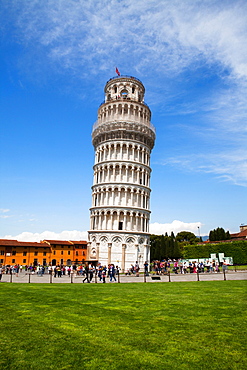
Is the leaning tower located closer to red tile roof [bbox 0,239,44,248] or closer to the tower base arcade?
the tower base arcade

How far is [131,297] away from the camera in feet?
52.3

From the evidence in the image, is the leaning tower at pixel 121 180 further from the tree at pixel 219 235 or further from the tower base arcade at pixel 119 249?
the tree at pixel 219 235

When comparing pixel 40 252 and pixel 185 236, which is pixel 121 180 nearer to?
pixel 40 252

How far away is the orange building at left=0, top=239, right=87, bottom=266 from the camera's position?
78.8 metres

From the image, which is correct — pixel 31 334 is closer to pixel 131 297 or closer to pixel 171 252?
pixel 131 297

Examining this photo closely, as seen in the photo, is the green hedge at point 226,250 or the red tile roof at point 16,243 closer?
the green hedge at point 226,250

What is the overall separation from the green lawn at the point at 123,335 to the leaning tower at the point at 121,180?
1557 inches

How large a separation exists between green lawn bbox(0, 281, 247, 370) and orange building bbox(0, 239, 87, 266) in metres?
63.3

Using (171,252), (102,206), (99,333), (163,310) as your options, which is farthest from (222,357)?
(171,252)

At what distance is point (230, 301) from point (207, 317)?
3.88 m

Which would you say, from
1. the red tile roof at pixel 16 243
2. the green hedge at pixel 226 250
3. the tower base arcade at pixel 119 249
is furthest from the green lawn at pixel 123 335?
the red tile roof at pixel 16 243

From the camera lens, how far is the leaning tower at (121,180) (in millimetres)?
53250

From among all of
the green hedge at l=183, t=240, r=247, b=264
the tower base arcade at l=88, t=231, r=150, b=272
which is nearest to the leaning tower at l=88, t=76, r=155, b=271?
the tower base arcade at l=88, t=231, r=150, b=272

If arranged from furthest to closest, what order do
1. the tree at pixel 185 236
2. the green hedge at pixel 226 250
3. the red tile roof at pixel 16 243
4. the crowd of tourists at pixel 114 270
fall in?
1. the tree at pixel 185 236
2. the red tile roof at pixel 16 243
3. the green hedge at pixel 226 250
4. the crowd of tourists at pixel 114 270
